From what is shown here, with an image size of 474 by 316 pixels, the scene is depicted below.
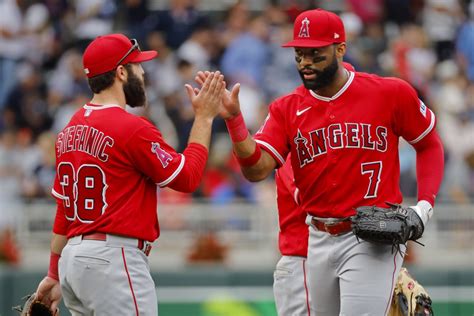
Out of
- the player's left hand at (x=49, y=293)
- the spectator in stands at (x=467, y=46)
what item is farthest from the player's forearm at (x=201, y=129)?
the spectator in stands at (x=467, y=46)

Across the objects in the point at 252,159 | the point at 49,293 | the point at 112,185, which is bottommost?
the point at 49,293

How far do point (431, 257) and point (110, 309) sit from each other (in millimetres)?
6126

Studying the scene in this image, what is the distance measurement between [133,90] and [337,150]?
117 centimetres

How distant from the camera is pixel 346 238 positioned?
243 inches

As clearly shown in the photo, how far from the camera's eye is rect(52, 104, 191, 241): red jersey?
19.0ft

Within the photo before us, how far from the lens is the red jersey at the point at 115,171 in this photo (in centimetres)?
579

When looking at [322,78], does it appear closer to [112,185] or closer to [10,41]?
[112,185]

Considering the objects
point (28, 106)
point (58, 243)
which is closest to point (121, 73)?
point (58, 243)

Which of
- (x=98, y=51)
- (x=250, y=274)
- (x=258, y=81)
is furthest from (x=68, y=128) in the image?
(x=258, y=81)

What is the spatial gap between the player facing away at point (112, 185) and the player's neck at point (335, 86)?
78cm

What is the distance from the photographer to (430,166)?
20.8 ft

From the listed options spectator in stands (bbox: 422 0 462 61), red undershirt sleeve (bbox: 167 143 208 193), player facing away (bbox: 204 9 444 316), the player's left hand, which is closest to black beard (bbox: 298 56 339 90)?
player facing away (bbox: 204 9 444 316)

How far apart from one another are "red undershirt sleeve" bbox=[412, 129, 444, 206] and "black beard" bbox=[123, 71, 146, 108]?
160 cm

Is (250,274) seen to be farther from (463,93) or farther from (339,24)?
(339,24)
